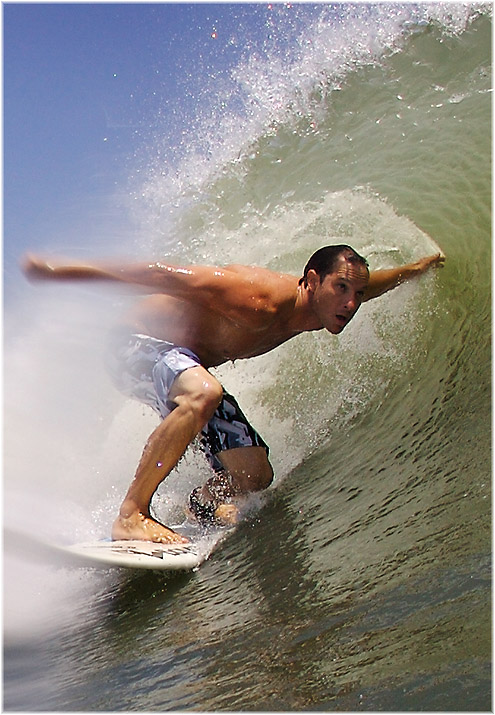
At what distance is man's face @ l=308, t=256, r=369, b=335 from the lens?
141 inches

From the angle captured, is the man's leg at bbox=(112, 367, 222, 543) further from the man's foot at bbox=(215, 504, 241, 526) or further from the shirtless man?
the man's foot at bbox=(215, 504, 241, 526)

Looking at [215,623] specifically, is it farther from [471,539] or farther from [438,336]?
[438,336]

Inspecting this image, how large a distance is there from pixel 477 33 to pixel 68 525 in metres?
6.11

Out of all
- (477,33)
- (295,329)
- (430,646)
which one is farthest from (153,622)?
(477,33)

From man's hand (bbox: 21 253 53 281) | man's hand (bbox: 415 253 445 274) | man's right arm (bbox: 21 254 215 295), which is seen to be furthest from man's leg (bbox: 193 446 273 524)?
man's hand (bbox: 415 253 445 274)

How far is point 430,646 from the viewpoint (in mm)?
1903

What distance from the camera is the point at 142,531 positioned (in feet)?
10.6

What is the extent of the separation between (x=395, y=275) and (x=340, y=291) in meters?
0.99

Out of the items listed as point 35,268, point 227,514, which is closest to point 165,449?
point 227,514

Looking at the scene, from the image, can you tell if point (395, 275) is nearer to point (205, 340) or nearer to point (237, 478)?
point (205, 340)

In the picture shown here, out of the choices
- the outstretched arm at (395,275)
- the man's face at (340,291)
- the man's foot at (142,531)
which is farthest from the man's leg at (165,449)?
the outstretched arm at (395,275)

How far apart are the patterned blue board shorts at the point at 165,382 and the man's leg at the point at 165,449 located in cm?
14

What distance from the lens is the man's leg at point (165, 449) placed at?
3277 millimetres

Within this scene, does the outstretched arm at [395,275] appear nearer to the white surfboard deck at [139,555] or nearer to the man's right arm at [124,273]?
the man's right arm at [124,273]
